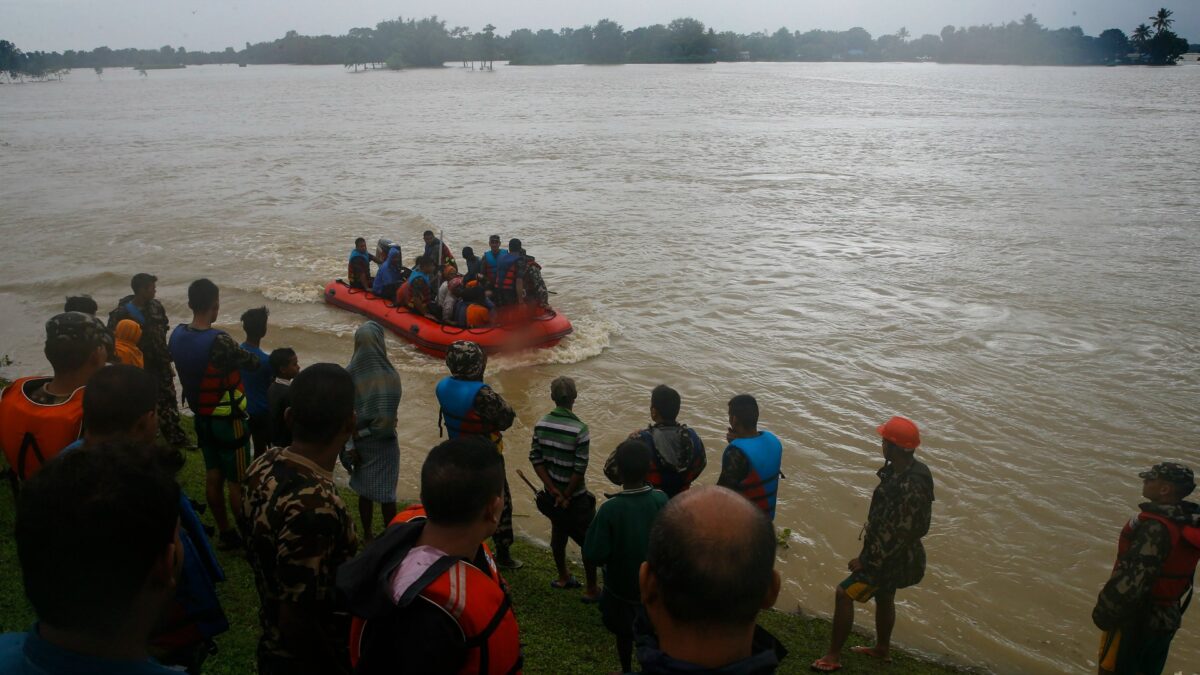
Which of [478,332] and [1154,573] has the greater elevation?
[1154,573]

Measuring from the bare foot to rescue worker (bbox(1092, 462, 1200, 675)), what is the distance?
127 centimetres

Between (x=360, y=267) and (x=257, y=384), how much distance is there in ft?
27.9

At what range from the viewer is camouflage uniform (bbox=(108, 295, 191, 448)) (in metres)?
6.21

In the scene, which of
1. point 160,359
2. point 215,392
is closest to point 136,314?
point 160,359

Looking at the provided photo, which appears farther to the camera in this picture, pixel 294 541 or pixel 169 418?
pixel 169 418

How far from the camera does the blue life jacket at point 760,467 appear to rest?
4.73m

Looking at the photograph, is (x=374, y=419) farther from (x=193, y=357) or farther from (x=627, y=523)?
(x=627, y=523)

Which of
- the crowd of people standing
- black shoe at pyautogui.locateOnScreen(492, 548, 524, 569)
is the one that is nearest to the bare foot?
the crowd of people standing

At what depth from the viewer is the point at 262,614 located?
287cm

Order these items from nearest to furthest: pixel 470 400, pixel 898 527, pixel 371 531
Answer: pixel 898 527
pixel 470 400
pixel 371 531

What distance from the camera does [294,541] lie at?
8.59 ft

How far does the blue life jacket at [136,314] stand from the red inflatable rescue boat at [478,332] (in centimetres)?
535

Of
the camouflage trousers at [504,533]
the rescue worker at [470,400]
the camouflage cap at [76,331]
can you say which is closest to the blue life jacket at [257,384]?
the rescue worker at [470,400]

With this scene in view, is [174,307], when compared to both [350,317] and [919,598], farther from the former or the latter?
[919,598]
